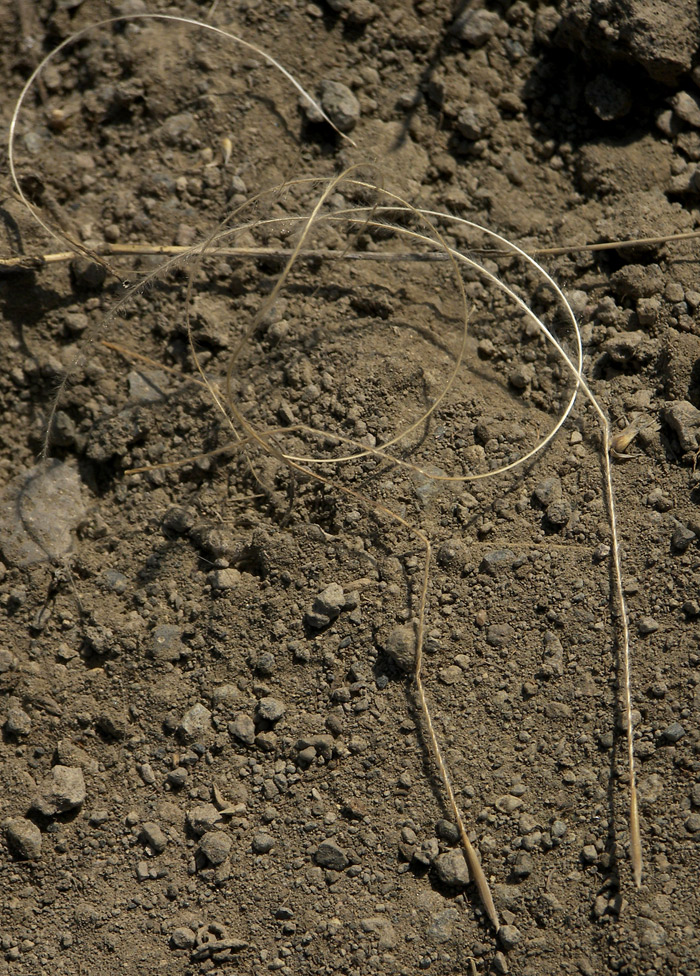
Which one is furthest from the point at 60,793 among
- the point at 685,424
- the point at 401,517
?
the point at 685,424

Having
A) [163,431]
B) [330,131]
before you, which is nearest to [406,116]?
[330,131]

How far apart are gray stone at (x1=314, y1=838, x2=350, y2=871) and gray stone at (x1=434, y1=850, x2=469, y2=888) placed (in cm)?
21

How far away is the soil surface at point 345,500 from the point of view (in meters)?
1.77

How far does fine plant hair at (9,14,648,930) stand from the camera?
1882 mm

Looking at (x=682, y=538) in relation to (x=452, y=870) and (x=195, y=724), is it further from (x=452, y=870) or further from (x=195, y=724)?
(x=195, y=724)

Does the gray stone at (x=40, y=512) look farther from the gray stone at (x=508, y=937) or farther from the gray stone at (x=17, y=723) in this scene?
the gray stone at (x=508, y=937)

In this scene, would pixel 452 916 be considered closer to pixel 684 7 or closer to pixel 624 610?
pixel 624 610

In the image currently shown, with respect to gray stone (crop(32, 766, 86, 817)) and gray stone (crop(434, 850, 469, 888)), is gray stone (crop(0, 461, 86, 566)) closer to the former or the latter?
gray stone (crop(32, 766, 86, 817))

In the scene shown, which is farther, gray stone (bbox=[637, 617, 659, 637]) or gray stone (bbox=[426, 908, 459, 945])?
gray stone (bbox=[637, 617, 659, 637])

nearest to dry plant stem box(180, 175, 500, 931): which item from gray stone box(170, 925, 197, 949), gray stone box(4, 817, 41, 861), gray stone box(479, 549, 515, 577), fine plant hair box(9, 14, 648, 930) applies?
fine plant hair box(9, 14, 648, 930)

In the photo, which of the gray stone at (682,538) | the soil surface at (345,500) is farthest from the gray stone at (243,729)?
the gray stone at (682,538)

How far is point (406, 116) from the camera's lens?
88.4 inches

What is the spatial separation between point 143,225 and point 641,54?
143 cm

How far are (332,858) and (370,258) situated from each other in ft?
4.94
